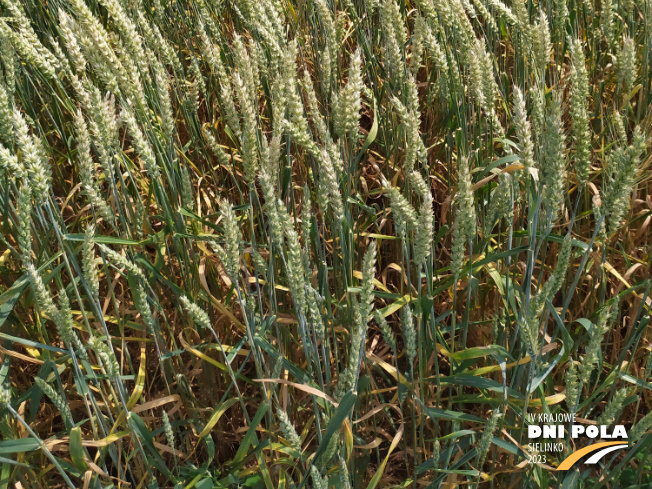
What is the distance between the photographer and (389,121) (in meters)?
1.96

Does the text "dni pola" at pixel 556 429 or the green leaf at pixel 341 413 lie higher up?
the green leaf at pixel 341 413

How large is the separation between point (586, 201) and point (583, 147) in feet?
2.58

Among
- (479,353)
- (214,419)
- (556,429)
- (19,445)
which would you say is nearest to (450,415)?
(479,353)

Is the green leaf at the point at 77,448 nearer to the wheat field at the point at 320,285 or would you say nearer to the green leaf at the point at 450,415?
the wheat field at the point at 320,285

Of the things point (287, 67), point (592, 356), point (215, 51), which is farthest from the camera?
point (215, 51)

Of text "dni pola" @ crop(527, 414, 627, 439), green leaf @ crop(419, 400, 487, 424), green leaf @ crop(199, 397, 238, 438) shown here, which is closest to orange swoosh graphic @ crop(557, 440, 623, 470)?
text "dni pola" @ crop(527, 414, 627, 439)

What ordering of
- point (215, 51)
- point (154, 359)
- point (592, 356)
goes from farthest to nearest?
point (154, 359), point (215, 51), point (592, 356)

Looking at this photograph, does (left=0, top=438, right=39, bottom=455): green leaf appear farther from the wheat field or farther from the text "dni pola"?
the text "dni pola"

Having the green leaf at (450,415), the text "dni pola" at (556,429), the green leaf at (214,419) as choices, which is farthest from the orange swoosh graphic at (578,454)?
the green leaf at (214,419)

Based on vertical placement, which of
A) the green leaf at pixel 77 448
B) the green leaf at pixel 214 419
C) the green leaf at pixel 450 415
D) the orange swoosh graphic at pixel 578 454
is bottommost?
the orange swoosh graphic at pixel 578 454

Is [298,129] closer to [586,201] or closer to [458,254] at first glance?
[458,254]

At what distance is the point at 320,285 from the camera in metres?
1.27

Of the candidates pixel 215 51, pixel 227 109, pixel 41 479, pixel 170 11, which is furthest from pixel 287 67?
pixel 170 11

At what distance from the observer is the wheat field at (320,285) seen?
3.50ft
